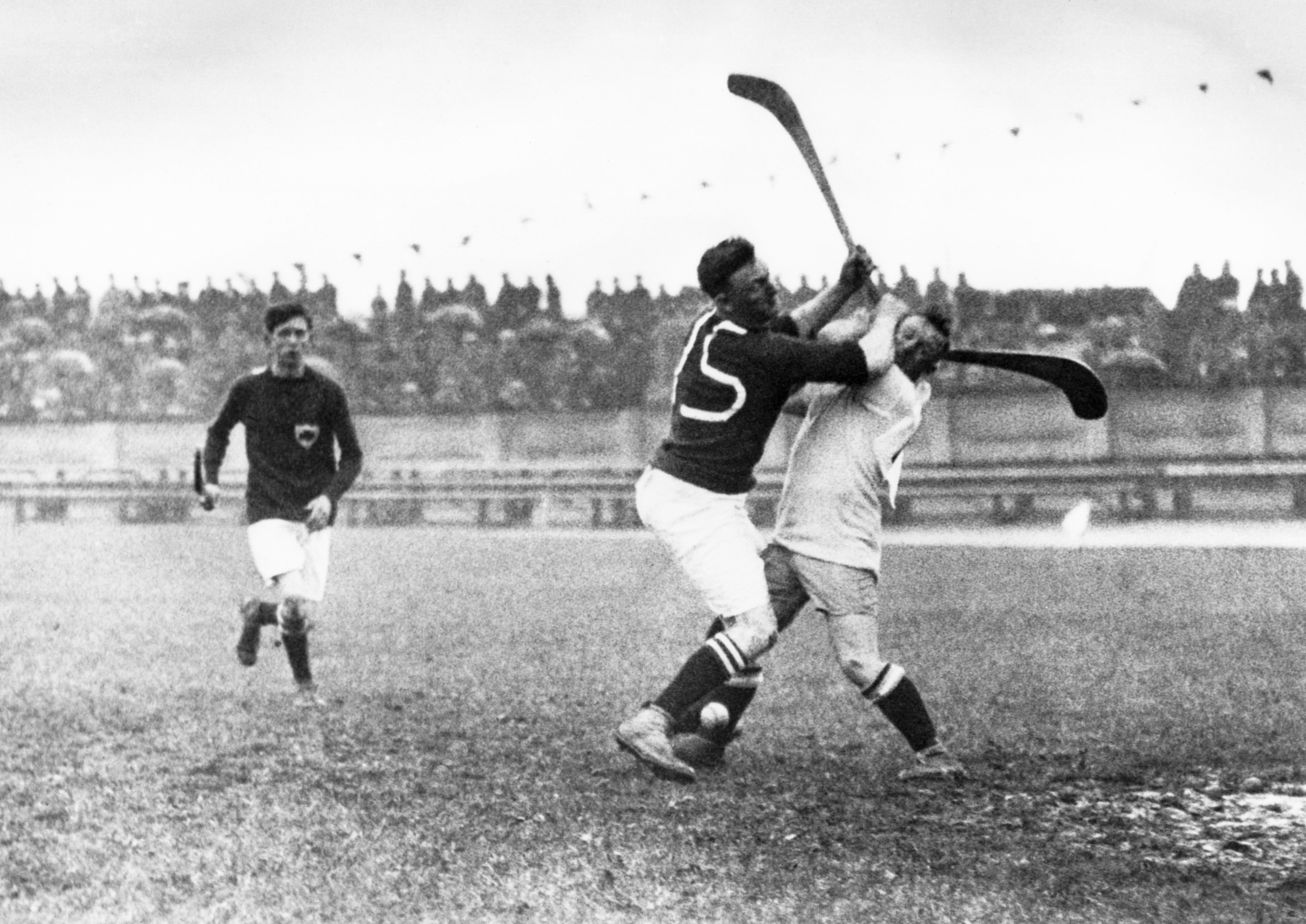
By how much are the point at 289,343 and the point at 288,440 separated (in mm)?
449

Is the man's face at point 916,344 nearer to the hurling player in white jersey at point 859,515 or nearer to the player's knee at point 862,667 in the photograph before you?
the hurling player in white jersey at point 859,515

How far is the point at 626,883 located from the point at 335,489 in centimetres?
312

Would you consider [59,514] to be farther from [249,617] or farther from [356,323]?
[249,617]

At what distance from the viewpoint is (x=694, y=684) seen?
4750 mm

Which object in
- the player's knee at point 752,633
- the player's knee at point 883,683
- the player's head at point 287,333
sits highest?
the player's head at point 287,333

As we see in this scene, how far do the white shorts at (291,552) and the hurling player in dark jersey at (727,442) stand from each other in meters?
2.12

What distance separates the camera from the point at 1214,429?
2272cm

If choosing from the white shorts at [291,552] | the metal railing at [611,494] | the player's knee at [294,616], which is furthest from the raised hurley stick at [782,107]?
the metal railing at [611,494]

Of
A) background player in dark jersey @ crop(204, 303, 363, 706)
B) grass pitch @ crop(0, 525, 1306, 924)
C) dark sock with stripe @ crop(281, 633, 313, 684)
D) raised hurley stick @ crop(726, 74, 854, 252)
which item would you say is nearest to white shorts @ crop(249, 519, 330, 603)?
background player in dark jersey @ crop(204, 303, 363, 706)

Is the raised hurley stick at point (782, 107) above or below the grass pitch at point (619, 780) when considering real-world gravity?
above

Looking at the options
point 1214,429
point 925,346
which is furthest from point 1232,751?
point 1214,429

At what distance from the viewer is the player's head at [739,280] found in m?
4.59

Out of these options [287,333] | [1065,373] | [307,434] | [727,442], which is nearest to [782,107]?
[727,442]

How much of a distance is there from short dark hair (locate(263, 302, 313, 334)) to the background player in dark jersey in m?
0.09
